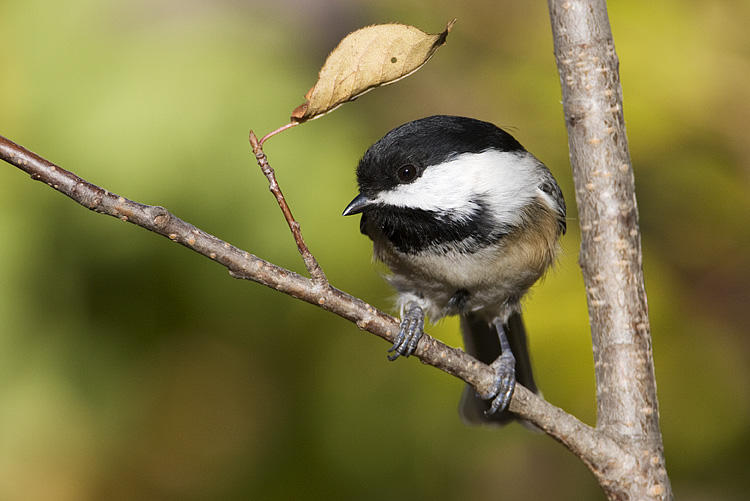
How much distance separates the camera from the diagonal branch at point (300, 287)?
3.02ft

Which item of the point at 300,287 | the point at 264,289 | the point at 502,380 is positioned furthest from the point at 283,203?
the point at 264,289

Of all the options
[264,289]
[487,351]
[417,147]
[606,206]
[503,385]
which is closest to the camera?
[606,206]

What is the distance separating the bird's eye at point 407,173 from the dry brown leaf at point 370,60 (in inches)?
23.1

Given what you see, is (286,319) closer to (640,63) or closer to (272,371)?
(272,371)

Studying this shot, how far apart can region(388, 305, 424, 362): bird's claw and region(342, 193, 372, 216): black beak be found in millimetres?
247

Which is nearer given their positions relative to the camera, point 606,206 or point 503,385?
point 606,206

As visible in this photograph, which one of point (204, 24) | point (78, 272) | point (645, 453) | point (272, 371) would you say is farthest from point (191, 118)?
point (645, 453)

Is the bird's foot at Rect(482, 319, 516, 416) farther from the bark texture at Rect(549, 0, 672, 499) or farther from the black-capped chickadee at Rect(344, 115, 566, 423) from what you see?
the bark texture at Rect(549, 0, 672, 499)

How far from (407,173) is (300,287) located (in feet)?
1.95

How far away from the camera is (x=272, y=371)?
1.78 m

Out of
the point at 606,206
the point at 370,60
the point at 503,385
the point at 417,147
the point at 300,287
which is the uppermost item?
the point at 417,147

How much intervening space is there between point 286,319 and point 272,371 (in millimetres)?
132

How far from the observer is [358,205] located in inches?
59.7

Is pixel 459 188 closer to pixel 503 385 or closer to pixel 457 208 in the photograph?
pixel 457 208
